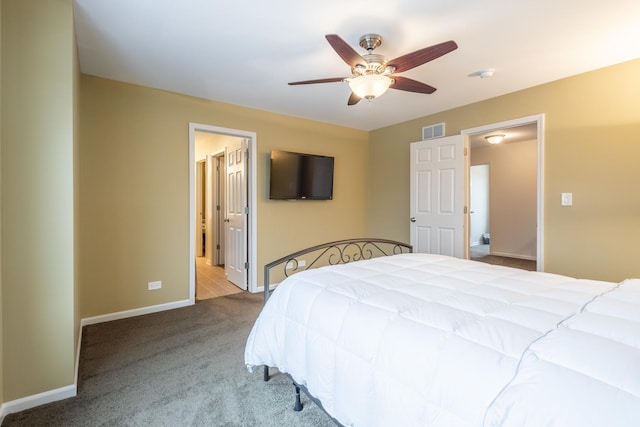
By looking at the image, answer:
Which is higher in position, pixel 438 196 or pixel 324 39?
pixel 324 39

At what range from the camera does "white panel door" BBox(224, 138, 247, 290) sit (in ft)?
13.5

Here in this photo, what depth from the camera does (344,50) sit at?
1889mm

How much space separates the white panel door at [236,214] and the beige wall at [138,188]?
0.78ft

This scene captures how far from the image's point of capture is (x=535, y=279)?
180 centimetres

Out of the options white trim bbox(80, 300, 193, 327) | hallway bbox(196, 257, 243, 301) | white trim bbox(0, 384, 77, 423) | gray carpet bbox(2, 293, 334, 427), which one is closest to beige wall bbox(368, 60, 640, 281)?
gray carpet bbox(2, 293, 334, 427)

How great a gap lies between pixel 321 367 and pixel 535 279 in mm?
1373

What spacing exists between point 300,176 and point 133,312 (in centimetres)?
256

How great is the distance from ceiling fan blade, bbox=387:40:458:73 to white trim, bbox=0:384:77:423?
2946mm

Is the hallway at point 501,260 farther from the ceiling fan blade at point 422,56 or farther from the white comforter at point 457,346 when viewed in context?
the ceiling fan blade at point 422,56

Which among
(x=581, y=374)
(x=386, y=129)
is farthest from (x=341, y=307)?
(x=386, y=129)

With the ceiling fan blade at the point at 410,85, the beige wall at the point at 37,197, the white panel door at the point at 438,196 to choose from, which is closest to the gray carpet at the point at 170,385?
the beige wall at the point at 37,197

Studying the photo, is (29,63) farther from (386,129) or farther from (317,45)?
(386,129)

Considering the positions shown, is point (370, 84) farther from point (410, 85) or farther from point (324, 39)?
point (324, 39)

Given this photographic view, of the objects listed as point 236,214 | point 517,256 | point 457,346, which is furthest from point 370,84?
point 517,256
